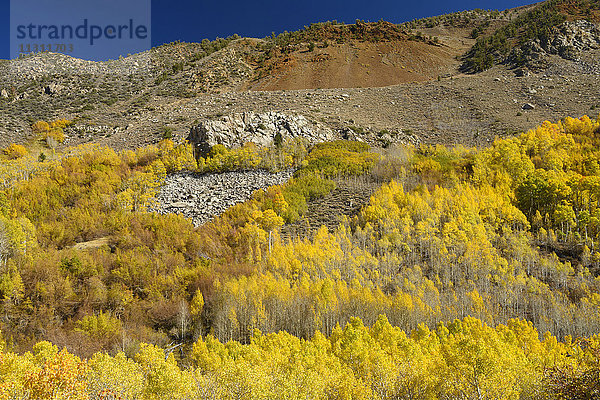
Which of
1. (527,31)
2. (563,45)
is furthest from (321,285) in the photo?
(527,31)

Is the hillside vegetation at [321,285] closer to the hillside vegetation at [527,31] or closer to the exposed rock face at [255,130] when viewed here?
the exposed rock face at [255,130]

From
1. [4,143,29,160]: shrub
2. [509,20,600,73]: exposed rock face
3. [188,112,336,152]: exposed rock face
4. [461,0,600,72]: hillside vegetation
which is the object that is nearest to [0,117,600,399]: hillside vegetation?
[188,112,336,152]: exposed rock face

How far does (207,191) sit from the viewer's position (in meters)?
33.9

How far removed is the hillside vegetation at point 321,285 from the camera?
12.1 metres

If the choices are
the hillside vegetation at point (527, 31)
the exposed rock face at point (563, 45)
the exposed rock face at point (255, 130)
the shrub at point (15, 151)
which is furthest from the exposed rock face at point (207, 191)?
the hillside vegetation at point (527, 31)

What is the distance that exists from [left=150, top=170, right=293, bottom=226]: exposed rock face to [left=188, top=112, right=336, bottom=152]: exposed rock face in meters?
5.04

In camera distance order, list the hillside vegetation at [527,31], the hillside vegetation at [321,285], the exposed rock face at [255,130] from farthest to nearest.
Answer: the hillside vegetation at [527,31] → the exposed rock face at [255,130] → the hillside vegetation at [321,285]

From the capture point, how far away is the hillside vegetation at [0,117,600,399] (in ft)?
39.6

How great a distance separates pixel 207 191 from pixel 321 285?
17481mm

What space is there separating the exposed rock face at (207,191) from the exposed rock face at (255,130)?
16.5 feet

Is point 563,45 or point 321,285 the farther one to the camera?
point 563,45

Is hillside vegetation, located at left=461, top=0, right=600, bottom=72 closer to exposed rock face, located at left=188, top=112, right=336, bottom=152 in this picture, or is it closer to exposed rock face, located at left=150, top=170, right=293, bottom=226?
exposed rock face, located at left=188, top=112, right=336, bottom=152

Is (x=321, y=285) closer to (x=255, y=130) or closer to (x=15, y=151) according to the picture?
(x=255, y=130)

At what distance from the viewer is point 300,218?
29.6 metres
